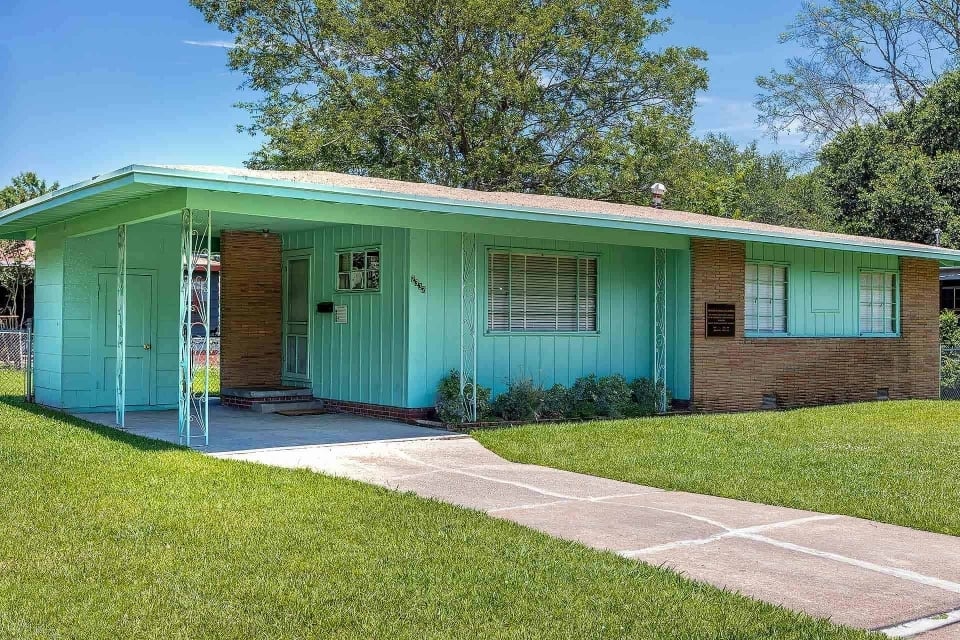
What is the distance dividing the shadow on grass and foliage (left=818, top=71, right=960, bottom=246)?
24206mm

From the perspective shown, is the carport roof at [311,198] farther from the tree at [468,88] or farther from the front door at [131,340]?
the tree at [468,88]

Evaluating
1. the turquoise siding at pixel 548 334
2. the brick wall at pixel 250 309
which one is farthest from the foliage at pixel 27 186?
the turquoise siding at pixel 548 334

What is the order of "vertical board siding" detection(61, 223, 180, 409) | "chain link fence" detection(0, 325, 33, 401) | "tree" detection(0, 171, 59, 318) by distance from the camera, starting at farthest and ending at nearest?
"tree" detection(0, 171, 59, 318), "chain link fence" detection(0, 325, 33, 401), "vertical board siding" detection(61, 223, 180, 409)

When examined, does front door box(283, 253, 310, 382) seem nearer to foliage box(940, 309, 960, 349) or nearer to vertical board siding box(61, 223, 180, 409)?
vertical board siding box(61, 223, 180, 409)

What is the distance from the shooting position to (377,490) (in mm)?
8039

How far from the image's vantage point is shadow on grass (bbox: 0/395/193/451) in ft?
33.4

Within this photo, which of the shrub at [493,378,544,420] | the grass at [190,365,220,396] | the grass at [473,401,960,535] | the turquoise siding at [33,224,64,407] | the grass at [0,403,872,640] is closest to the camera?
the grass at [0,403,872,640]

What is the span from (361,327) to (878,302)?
1012cm

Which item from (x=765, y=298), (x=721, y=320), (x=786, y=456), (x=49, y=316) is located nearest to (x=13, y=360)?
(x=49, y=316)

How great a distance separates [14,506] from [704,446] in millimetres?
6979

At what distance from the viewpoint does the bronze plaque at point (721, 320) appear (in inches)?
597

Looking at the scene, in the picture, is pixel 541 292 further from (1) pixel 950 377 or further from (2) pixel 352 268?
(1) pixel 950 377

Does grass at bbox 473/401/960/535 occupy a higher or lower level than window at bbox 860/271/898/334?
lower

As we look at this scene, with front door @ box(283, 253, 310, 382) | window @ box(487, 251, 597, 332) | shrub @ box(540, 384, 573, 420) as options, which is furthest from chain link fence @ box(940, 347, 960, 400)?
front door @ box(283, 253, 310, 382)
